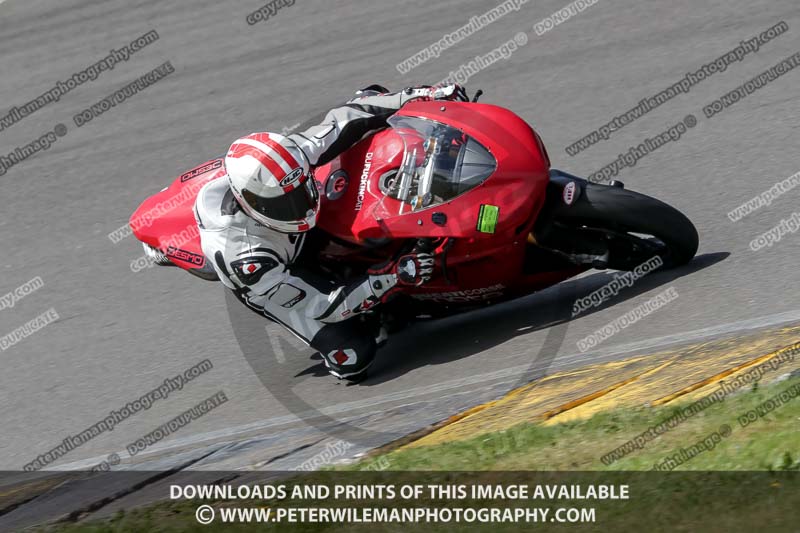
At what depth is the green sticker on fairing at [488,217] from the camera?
6.10 meters

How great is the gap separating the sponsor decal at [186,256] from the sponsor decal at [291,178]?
1.06 m

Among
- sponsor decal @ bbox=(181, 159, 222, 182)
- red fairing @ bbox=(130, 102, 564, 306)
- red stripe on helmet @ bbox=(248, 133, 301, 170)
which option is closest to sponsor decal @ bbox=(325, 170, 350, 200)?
red fairing @ bbox=(130, 102, 564, 306)

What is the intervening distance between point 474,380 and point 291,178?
5.14ft

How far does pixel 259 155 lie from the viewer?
615 cm

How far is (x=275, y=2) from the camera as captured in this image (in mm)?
12797

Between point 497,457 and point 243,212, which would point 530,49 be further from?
point 497,457

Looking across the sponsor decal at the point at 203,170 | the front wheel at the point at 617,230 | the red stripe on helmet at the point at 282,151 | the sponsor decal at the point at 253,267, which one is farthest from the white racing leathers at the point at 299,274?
the front wheel at the point at 617,230

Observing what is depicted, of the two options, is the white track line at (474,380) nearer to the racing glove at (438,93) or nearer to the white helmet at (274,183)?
the white helmet at (274,183)

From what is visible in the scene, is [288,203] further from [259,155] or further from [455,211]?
[455,211]

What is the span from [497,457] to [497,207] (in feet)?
5.27

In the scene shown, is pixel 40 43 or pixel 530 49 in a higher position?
pixel 40 43

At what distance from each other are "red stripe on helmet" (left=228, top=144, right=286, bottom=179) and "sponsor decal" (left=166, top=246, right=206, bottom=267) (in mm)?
888

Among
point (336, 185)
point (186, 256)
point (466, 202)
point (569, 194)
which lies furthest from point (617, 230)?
point (186, 256)

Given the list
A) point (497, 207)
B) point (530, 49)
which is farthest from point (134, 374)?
point (530, 49)
